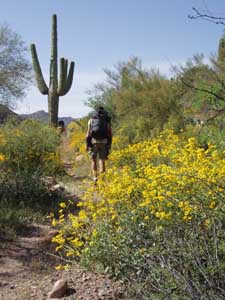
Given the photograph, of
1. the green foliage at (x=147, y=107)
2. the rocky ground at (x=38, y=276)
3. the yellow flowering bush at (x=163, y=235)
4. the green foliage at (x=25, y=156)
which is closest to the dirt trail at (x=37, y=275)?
the rocky ground at (x=38, y=276)

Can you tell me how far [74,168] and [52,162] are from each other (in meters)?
3.61

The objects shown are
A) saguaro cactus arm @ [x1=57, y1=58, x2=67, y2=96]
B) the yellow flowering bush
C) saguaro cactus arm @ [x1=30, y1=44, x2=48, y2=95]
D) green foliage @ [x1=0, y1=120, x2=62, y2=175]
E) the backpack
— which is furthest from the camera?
saguaro cactus arm @ [x1=57, y1=58, x2=67, y2=96]

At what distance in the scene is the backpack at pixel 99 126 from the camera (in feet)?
27.3

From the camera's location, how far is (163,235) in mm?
3307

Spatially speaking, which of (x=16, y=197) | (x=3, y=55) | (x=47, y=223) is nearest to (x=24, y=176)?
(x=16, y=197)

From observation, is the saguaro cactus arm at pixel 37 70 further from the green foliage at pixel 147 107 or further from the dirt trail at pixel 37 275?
the dirt trail at pixel 37 275

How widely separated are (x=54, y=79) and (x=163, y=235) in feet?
61.6

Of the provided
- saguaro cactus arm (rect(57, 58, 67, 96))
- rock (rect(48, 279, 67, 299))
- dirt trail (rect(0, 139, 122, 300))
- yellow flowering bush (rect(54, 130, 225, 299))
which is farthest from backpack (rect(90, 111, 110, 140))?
saguaro cactus arm (rect(57, 58, 67, 96))

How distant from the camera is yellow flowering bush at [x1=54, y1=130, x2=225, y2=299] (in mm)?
2912

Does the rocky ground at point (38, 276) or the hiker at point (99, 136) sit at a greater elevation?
the hiker at point (99, 136)

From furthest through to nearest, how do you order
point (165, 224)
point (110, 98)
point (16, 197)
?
point (110, 98), point (16, 197), point (165, 224)

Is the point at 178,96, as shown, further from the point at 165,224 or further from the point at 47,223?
the point at 165,224

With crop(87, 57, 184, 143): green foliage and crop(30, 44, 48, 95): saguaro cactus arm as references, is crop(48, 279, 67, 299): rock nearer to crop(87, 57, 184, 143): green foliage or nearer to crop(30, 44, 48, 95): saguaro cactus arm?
crop(87, 57, 184, 143): green foliage

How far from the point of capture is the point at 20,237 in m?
5.50
